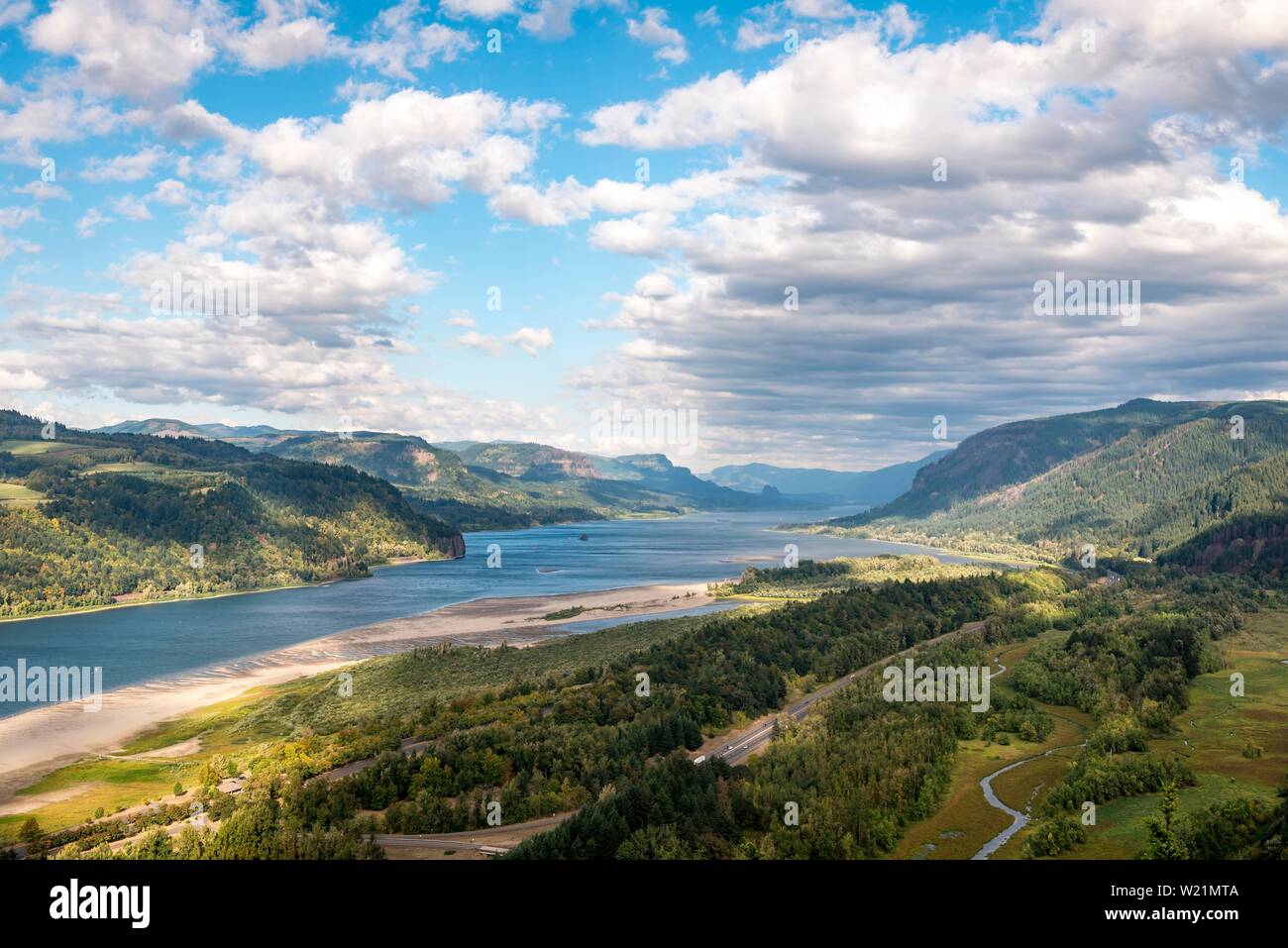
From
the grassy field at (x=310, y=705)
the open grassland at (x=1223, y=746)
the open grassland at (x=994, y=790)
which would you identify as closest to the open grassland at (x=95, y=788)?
the grassy field at (x=310, y=705)

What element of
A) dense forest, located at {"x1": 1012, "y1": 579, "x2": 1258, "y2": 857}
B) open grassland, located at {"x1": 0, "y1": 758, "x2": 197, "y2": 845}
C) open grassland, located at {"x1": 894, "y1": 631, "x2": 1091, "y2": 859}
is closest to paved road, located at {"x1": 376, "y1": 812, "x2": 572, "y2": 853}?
open grassland, located at {"x1": 894, "y1": 631, "x2": 1091, "y2": 859}

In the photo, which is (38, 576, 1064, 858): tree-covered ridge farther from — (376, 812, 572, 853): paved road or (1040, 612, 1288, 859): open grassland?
(1040, 612, 1288, 859): open grassland

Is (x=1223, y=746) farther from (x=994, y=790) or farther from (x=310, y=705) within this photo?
(x=310, y=705)

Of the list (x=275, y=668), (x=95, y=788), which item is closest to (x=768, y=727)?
(x=95, y=788)

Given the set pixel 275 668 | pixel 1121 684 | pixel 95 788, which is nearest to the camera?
pixel 95 788

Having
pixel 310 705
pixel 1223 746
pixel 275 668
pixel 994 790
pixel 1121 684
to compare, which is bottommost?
pixel 275 668
